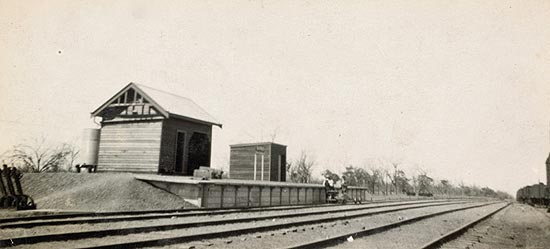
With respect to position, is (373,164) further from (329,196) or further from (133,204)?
(133,204)

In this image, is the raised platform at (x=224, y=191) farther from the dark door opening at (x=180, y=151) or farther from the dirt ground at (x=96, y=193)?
the dark door opening at (x=180, y=151)

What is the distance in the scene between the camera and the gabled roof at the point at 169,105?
24188 millimetres

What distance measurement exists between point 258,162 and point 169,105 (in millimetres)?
9886

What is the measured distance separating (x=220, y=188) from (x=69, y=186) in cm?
797

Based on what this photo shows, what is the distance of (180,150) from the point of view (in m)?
25.7

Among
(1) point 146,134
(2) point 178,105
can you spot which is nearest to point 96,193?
(1) point 146,134

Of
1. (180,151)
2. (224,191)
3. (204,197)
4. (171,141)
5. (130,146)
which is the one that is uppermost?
(171,141)

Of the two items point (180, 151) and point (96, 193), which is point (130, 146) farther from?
point (96, 193)

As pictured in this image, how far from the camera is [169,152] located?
957 inches

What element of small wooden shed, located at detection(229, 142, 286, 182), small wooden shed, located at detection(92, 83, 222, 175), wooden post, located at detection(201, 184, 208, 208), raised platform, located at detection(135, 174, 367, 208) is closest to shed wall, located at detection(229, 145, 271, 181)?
small wooden shed, located at detection(229, 142, 286, 182)

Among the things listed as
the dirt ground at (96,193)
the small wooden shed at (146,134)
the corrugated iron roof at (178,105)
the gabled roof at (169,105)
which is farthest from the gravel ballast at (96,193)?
the corrugated iron roof at (178,105)

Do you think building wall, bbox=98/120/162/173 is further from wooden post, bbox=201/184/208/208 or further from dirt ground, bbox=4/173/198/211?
wooden post, bbox=201/184/208/208

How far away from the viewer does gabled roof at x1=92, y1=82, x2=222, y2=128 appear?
24.2 meters

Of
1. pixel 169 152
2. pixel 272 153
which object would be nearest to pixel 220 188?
pixel 169 152
